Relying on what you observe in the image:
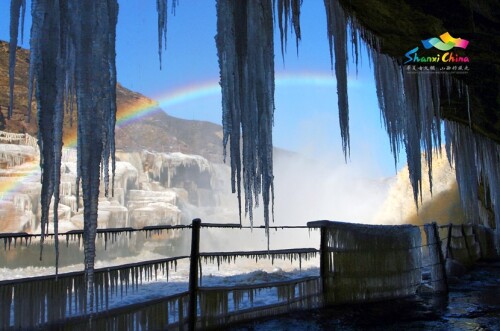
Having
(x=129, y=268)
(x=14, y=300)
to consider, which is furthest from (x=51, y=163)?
(x=129, y=268)

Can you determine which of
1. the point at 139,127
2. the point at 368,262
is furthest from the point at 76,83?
the point at 139,127

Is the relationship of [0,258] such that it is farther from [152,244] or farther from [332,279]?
[332,279]

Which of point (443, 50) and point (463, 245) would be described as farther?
point (463, 245)

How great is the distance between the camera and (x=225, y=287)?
420 centimetres

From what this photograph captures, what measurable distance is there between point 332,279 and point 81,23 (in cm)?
440

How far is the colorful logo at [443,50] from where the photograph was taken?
5.93 meters

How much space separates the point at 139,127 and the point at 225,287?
347ft

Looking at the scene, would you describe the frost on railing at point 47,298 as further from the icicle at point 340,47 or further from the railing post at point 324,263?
the icicle at point 340,47

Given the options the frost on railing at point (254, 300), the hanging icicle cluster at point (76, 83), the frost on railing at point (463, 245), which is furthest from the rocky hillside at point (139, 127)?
the hanging icicle cluster at point (76, 83)

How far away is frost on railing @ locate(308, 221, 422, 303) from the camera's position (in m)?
5.52

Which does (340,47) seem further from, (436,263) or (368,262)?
(436,263)

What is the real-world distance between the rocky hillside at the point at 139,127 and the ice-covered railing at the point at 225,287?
38.5 meters

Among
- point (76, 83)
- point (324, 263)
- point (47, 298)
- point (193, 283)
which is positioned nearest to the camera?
point (76, 83)

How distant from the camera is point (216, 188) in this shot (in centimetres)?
6531
